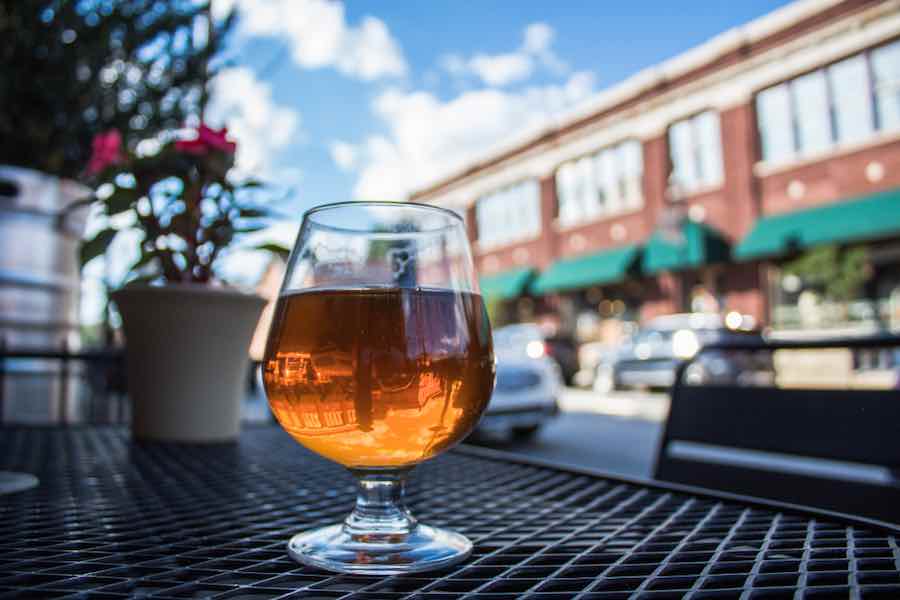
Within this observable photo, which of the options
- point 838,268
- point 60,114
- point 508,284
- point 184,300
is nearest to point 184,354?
point 184,300

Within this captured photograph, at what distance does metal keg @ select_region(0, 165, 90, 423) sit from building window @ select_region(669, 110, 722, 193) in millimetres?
16835

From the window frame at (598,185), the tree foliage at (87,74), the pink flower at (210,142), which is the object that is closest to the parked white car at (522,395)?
the tree foliage at (87,74)

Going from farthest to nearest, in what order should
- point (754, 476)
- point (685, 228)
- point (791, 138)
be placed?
1. point (685, 228)
2. point (791, 138)
3. point (754, 476)

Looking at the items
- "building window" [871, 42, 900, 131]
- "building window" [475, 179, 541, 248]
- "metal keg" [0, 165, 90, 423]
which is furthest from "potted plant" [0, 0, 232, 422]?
"building window" [475, 179, 541, 248]

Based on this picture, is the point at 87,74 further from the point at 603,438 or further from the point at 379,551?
the point at 603,438

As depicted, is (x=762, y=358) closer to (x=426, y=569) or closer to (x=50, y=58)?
A: (x=50, y=58)

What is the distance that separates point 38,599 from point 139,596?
69 mm

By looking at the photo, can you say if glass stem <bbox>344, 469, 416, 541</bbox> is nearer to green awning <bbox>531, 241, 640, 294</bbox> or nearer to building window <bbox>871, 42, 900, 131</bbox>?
building window <bbox>871, 42, 900, 131</bbox>

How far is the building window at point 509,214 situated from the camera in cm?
2392

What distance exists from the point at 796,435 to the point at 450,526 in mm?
873

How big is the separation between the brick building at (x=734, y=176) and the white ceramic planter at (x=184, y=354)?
15.5 m

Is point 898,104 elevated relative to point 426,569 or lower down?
elevated

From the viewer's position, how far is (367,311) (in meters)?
0.68

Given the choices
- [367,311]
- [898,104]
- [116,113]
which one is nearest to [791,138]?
[898,104]
